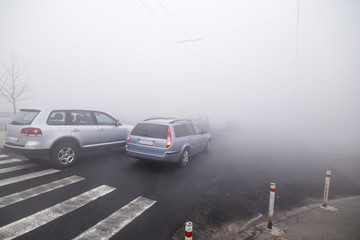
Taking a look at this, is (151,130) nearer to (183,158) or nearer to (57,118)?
(183,158)

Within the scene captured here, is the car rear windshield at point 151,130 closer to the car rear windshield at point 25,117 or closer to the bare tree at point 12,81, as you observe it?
the car rear windshield at point 25,117

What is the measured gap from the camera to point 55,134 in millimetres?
5754

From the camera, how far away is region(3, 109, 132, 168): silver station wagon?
5438mm

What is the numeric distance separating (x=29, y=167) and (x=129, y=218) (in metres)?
4.45

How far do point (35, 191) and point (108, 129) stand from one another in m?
3.42

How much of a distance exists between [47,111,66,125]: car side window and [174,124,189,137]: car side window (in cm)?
364

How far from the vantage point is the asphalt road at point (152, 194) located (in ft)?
10.5

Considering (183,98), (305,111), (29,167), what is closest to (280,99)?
(305,111)

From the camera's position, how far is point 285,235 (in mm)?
3186

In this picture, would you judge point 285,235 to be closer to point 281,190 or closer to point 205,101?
point 281,190

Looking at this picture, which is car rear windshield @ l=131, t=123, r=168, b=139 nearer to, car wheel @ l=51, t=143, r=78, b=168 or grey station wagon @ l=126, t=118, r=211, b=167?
grey station wagon @ l=126, t=118, r=211, b=167

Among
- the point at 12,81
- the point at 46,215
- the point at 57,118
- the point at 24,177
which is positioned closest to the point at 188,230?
the point at 46,215

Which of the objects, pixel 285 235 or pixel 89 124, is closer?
pixel 285 235

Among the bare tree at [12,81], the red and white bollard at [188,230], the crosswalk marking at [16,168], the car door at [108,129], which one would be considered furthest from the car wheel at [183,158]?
the bare tree at [12,81]
